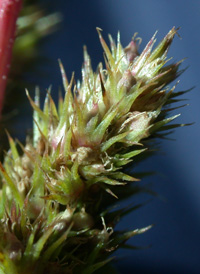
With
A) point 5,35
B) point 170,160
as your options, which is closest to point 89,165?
point 5,35

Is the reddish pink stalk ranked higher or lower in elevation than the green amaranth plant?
higher

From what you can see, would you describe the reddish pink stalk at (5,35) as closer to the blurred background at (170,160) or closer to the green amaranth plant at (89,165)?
the green amaranth plant at (89,165)

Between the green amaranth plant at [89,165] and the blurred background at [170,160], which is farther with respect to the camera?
the blurred background at [170,160]

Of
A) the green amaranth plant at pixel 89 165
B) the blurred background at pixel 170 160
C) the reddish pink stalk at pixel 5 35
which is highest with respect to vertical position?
the reddish pink stalk at pixel 5 35

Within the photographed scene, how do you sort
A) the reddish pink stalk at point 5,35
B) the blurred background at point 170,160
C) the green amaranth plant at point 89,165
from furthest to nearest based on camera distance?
the blurred background at point 170,160
the reddish pink stalk at point 5,35
the green amaranth plant at point 89,165

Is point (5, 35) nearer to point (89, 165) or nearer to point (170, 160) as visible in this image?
point (89, 165)

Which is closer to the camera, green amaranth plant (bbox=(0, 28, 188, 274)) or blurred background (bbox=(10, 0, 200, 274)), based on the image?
green amaranth plant (bbox=(0, 28, 188, 274))

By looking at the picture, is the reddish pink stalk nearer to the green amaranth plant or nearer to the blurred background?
the green amaranth plant

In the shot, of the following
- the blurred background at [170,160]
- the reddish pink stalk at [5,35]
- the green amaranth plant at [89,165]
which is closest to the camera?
the green amaranth plant at [89,165]

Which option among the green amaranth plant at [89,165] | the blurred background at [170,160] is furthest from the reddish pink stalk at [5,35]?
the blurred background at [170,160]

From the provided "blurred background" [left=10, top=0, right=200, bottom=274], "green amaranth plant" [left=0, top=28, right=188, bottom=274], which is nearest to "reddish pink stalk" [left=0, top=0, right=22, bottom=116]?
"green amaranth plant" [left=0, top=28, right=188, bottom=274]
